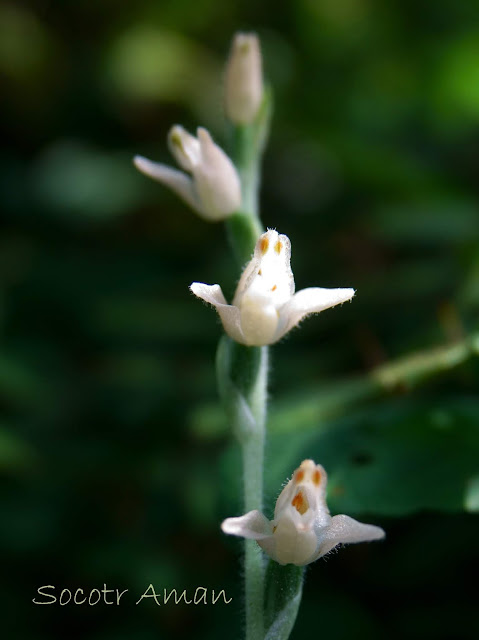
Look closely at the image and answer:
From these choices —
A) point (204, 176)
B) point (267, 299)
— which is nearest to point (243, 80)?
point (204, 176)

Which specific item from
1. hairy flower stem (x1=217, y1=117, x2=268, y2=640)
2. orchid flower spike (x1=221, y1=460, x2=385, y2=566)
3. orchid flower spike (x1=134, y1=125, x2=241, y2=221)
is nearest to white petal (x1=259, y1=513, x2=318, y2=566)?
orchid flower spike (x1=221, y1=460, x2=385, y2=566)

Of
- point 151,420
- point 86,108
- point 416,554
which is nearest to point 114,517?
point 151,420

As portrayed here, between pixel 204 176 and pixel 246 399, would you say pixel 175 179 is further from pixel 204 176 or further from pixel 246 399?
pixel 246 399

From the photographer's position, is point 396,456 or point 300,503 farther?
point 396,456

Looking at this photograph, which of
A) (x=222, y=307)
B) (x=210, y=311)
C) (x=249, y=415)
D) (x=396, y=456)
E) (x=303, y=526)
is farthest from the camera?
(x=210, y=311)

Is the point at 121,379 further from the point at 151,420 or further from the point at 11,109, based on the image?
the point at 11,109

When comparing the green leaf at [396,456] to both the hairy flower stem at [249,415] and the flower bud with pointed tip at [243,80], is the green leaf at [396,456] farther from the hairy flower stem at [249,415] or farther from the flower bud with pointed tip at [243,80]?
the flower bud with pointed tip at [243,80]

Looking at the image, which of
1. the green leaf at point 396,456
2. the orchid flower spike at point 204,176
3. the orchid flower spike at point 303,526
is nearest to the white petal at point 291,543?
the orchid flower spike at point 303,526

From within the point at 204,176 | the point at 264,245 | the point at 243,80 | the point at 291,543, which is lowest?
the point at 291,543
